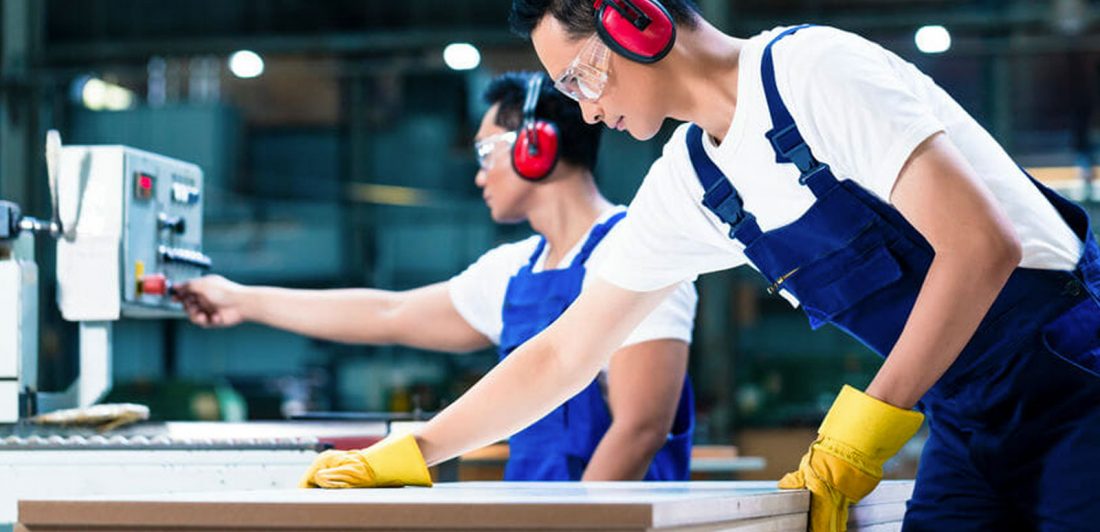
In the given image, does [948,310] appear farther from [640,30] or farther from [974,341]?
[640,30]

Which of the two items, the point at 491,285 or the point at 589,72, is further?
the point at 491,285

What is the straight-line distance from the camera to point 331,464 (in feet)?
6.89

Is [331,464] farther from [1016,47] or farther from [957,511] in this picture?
[1016,47]

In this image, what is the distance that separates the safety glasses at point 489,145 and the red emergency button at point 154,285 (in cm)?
79

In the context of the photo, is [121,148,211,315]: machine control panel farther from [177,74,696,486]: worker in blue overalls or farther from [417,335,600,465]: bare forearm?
[417,335,600,465]: bare forearm

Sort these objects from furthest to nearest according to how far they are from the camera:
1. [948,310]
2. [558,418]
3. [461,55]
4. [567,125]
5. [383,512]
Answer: [461,55] < [567,125] < [558,418] < [948,310] < [383,512]

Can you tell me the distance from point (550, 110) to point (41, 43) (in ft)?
30.1

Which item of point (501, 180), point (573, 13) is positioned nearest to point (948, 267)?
point (573, 13)

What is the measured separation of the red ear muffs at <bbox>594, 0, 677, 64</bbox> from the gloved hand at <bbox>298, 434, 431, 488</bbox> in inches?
25.0

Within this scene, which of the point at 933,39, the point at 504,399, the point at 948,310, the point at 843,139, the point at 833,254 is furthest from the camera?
the point at 933,39

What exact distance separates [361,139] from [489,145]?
30.7 ft

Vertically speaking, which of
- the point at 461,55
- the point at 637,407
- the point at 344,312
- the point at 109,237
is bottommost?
the point at 637,407

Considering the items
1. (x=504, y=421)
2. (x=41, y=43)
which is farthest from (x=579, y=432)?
(x=41, y=43)

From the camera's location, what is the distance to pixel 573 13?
2.19 metres
